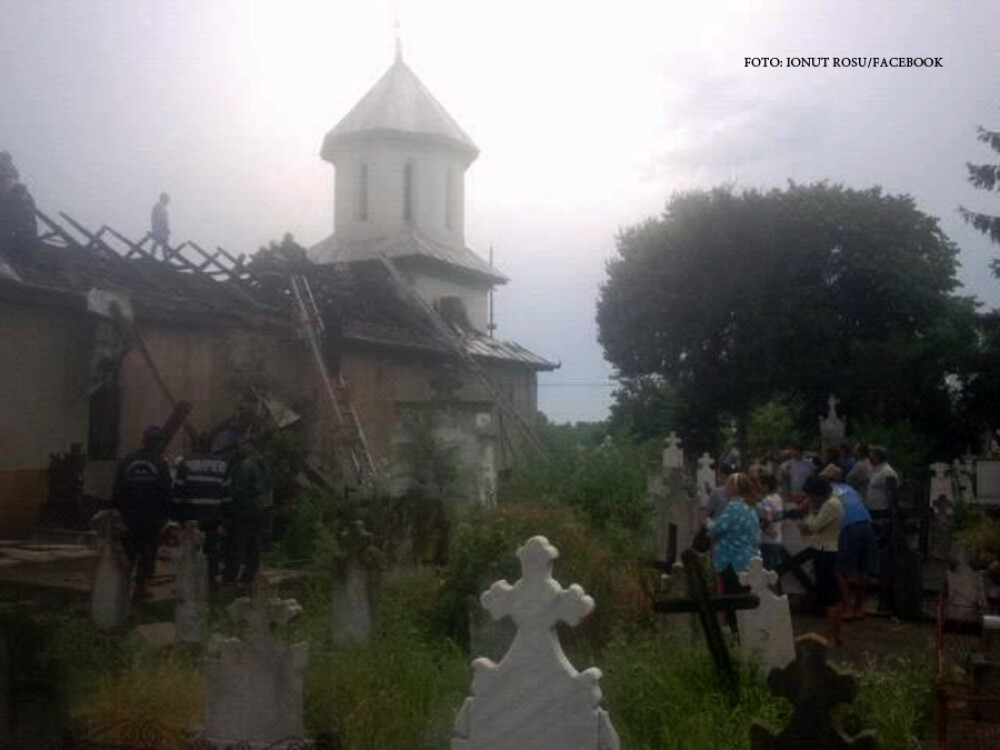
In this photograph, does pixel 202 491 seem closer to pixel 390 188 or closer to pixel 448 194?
pixel 390 188

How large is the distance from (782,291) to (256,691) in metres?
29.5

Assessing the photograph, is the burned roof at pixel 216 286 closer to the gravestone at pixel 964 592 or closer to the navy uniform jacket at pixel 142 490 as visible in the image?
the navy uniform jacket at pixel 142 490

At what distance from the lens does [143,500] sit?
1105cm

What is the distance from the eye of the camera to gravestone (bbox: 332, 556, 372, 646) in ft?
29.1

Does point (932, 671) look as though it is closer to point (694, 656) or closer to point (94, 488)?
point (694, 656)

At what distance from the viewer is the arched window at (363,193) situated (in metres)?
33.7

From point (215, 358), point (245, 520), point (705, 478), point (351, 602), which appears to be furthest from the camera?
point (705, 478)

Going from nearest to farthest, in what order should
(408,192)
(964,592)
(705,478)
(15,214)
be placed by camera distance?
(964,592) → (15,214) → (705,478) → (408,192)

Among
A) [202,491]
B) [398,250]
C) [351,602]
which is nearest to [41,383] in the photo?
[202,491]

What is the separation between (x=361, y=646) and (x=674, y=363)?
29196 millimetres

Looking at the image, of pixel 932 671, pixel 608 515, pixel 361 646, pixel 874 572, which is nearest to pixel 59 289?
pixel 608 515

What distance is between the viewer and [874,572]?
11781 millimetres

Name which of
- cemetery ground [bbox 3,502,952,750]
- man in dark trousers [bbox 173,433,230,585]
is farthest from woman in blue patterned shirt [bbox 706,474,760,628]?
man in dark trousers [bbox 173,433,230,585]

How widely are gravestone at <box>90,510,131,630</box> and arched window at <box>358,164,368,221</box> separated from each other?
24.2 metres
